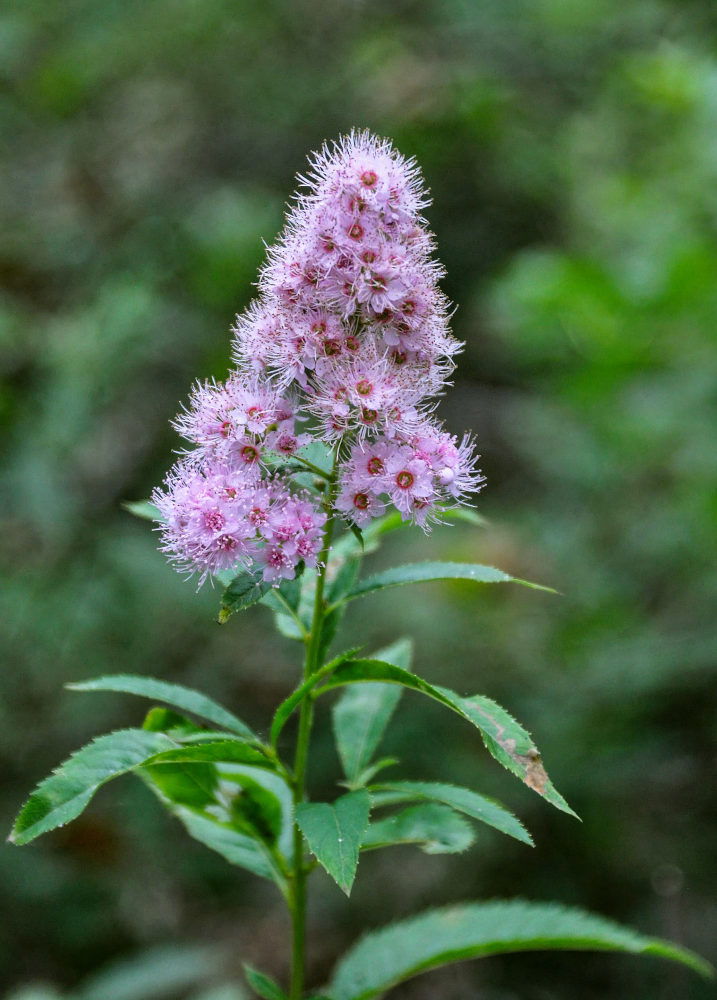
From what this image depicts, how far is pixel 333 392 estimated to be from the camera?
1742mm

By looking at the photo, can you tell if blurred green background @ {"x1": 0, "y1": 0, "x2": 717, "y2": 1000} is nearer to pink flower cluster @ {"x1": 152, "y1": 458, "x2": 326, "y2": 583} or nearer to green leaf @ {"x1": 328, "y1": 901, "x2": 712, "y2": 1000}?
green leaf @ {"x1": 328, "y1": 901, "x2": 712, "y2": 1000}

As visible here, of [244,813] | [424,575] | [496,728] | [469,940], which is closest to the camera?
[496,728]

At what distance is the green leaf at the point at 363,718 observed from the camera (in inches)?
88.4

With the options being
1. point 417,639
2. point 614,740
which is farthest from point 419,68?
point 614,740

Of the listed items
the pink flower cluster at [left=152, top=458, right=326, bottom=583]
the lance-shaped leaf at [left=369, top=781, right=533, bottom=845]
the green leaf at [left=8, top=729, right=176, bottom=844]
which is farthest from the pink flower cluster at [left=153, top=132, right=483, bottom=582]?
the lance-shaped leaf at [left=369, top=781, right=533, bottom=845]

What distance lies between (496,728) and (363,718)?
768 mm

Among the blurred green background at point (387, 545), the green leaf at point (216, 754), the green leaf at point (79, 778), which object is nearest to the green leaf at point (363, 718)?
the green leaf at point (216, 754)

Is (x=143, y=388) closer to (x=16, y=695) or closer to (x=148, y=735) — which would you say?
(x=16, y=695)

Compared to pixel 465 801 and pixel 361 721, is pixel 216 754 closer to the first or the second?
pixel 465 801

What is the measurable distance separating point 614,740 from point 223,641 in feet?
7.00

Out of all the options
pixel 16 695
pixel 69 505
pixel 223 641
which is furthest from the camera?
pixel 223 641

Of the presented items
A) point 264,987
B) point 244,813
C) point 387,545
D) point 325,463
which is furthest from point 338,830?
point 387,545

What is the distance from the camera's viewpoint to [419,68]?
7.23 m

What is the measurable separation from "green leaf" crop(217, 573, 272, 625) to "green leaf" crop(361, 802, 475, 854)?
2.03 feet
